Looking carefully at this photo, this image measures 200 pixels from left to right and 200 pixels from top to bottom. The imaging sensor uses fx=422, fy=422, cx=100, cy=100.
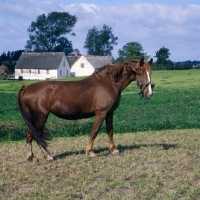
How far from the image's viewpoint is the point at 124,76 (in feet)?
33.8

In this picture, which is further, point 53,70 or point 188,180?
point 53,70

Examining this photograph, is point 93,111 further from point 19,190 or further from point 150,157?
point 19,190

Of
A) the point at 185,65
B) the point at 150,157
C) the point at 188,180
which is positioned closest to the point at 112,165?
the point at 150,157

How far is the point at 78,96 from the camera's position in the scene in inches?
388

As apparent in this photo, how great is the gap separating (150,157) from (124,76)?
6.72 feet

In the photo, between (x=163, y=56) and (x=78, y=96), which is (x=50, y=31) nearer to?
(x=163, y=56)

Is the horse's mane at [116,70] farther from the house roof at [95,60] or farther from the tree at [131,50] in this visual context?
the house roof at [95,60]

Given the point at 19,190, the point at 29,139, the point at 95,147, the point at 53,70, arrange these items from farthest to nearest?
the point at 53,70
the point at 95,147
the point at 29,139
the point at 19,190

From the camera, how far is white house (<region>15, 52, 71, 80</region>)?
90438 millimetres

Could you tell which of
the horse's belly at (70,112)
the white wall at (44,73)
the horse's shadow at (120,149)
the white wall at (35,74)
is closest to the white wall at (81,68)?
the white wall at (44,73)

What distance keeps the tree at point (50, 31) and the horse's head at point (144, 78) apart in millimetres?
98590

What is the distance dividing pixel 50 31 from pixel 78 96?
9959 centimetres

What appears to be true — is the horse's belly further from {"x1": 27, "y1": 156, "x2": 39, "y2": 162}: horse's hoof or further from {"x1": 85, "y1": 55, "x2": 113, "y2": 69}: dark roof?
{"x1": 85, "y1": 55, "x2": 113, "y2": 69}: dark roof

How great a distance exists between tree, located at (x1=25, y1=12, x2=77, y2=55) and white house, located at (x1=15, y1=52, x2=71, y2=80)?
1334 centimetres
